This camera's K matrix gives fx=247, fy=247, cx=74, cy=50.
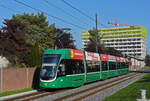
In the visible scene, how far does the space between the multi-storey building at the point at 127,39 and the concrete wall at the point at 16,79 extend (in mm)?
143484

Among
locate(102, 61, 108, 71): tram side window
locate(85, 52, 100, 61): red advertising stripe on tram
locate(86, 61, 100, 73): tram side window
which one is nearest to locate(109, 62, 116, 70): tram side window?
locate(102, 61, 108, 71): tram side window

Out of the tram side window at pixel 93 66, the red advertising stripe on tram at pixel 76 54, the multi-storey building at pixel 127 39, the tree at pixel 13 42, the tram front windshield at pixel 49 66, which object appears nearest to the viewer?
the tram front windshield at pixel 49 66

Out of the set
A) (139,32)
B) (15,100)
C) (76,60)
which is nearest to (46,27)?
(76,60)

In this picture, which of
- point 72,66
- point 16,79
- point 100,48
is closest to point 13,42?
point 16,79

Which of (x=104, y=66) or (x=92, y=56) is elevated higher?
(x=92, y=56)

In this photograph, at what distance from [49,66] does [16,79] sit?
3064mm

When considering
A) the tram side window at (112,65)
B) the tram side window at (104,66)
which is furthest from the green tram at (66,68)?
the tram side window at (112,65)

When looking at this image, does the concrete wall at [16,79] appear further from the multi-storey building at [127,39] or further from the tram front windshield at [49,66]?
the multi-storey building at [127,39]

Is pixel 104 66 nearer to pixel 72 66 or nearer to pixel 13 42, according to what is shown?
pixel 72 66

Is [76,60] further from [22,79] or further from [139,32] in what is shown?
[139,32]

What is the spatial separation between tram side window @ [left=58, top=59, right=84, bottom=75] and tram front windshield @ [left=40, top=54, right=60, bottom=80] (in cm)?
51

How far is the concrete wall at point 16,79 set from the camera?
17344 millimetres

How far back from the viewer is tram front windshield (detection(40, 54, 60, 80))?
17.2m

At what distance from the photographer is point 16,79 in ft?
61.3
